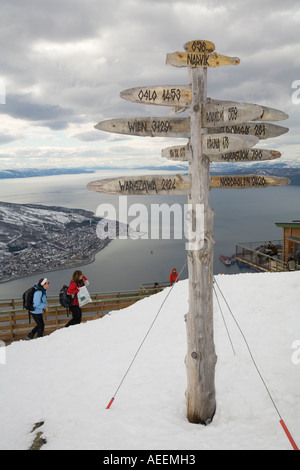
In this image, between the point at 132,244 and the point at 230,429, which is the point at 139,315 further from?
the point at 132,244

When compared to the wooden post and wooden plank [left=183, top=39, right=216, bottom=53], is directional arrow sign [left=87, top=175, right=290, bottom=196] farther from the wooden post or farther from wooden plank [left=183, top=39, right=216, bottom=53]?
wooden plank [left=183, top=39, right=216, bottom=53]

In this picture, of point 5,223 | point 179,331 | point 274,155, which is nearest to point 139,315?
point 179,331

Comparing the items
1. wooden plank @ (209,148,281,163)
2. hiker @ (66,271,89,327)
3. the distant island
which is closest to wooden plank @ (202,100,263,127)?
wooden plank @ (209,148,281,163)

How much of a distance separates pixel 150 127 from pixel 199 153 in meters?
0.85

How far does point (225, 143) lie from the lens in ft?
15.6

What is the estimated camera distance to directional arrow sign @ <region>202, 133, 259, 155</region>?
4.57 m

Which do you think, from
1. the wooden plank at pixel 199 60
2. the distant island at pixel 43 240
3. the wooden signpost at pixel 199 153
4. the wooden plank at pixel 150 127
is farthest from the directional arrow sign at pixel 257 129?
the distant island at pixel 43 240

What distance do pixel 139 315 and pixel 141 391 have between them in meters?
4.84

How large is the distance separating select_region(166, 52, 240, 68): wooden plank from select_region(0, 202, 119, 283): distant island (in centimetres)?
9590

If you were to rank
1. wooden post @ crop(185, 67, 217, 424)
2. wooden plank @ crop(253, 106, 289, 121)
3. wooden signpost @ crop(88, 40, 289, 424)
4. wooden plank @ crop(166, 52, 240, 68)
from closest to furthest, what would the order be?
wooden plank @ crop(166, 52, 240, 68) → wooden signpost @ crop(88, 40, 289, 424) → wooden post @ crop(185, 67, 217, 424) → wooden plank @ crop(253, 106, 289, 121)

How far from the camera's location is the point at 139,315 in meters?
11.8

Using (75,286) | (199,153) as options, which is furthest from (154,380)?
(199,153)

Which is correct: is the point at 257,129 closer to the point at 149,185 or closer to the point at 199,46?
the point at 199,46
